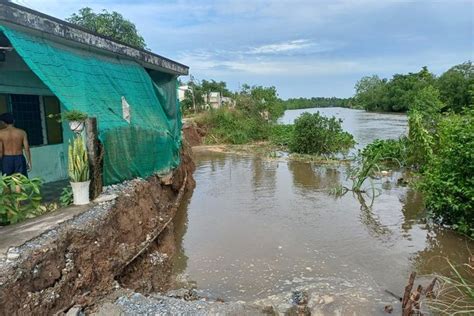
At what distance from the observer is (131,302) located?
13.6 feet

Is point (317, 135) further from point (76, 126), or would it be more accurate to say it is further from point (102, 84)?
point (76, 126)

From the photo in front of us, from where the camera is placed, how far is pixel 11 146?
5.97 meters

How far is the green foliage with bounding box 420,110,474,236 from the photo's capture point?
6.86m

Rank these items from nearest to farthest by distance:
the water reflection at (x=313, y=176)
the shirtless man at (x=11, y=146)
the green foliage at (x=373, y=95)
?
the shirtless man at (x=11, y=146)
the water reflection at (x=313, y=176)
the green foliage at (x=373, y=95)

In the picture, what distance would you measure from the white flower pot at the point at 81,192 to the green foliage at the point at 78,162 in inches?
3.1

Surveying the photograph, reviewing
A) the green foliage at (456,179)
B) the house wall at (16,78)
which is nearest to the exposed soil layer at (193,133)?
the house wall at (16,78)

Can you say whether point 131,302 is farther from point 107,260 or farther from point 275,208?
point 275,208

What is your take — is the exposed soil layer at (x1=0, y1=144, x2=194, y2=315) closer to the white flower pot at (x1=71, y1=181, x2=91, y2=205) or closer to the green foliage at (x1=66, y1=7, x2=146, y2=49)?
the white flower pot at (x1=71, y1=181, x2=91, y2=205)

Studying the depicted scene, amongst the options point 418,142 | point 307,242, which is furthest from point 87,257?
point 418,142

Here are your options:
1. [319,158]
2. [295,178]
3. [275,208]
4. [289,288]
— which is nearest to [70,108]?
[289,288]

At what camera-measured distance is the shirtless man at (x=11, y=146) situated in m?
5.93

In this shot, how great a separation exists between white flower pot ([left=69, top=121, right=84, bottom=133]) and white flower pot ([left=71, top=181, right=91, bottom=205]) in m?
0.79

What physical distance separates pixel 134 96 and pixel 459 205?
271 inches

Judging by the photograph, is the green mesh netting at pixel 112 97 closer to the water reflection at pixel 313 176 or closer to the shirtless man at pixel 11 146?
the shirtless man at pixel 11 146
